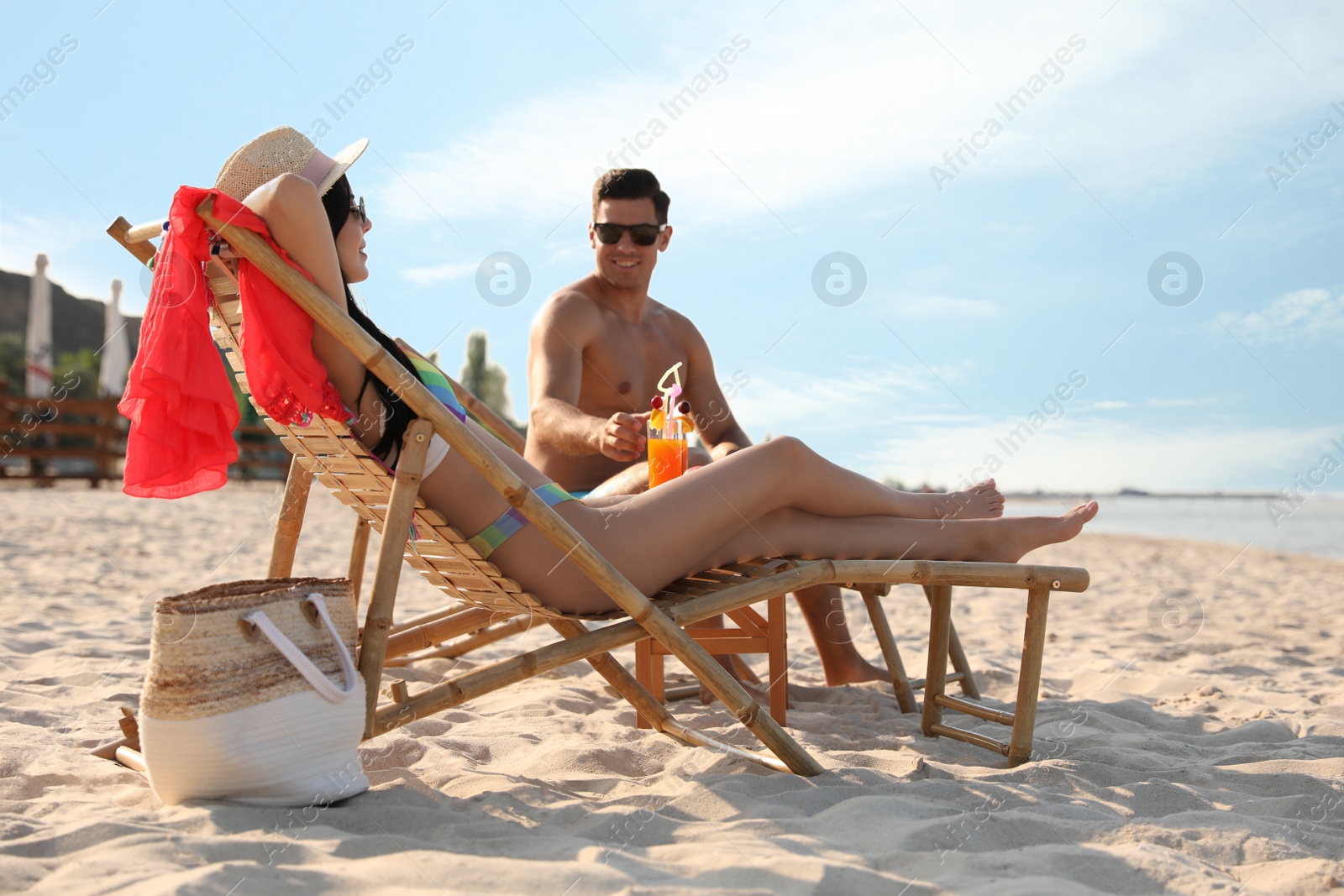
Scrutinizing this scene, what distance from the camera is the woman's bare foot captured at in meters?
2.54

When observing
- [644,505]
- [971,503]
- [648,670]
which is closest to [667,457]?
[644,505]

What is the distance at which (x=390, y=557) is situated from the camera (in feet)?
6.31

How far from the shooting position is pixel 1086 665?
396 centimetres

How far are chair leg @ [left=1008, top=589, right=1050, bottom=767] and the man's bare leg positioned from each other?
3.21 ft

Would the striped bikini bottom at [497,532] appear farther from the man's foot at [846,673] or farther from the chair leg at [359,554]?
the man's foot at [846,673]

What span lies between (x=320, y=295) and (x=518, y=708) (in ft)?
4.84

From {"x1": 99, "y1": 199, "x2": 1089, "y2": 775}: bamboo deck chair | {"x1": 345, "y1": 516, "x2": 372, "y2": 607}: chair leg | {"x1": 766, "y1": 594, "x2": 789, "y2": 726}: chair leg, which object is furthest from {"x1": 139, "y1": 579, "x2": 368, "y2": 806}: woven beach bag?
{"x1": 345, "y1": 516, "x2": 372, "y2": 607}: chair leg

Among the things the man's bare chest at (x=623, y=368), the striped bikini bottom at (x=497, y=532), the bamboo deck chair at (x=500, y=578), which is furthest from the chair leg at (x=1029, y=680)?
the man's bare chest at (x=623, y=368)

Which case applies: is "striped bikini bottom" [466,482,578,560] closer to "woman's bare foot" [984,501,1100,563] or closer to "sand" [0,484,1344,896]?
"sand" [0,484,1344,896]

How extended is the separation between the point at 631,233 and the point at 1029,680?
2028 mm

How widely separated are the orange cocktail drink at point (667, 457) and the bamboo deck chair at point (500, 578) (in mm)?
325

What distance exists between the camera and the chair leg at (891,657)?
302 cm

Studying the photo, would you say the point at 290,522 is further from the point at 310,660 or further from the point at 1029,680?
the point at 1029,680

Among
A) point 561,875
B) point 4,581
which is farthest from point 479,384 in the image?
point 561,875
